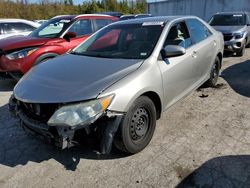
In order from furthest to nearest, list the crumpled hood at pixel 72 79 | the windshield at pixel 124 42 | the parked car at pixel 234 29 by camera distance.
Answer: the parked car at pixel 234 29 → the windshield at pixel 124 42 → the crumpled hood at pixel 72 79

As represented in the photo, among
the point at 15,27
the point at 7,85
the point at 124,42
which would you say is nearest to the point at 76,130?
the point at 124,42

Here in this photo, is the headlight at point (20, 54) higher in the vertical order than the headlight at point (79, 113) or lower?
higher

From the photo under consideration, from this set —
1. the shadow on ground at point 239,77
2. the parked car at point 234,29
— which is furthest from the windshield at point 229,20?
the shadow on ground at point 239,77

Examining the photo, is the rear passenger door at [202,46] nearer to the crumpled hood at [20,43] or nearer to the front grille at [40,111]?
the front grille at [40,111]

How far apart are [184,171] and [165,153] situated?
0.41 meters

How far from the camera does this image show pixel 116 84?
2.89 metres

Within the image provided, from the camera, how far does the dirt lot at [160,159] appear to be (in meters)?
2.84

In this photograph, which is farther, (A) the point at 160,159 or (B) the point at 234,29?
(B) the point at 234,29

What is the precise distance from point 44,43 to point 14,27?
380 cm

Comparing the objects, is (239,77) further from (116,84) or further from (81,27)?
(116,84)

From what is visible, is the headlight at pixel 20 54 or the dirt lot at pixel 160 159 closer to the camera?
the dirt lot at pixel 160 159

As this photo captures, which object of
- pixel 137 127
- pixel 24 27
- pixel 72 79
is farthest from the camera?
pixel 24 27

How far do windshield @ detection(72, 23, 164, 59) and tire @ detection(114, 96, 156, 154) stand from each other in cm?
69

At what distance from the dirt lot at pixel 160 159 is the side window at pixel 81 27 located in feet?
10.6
